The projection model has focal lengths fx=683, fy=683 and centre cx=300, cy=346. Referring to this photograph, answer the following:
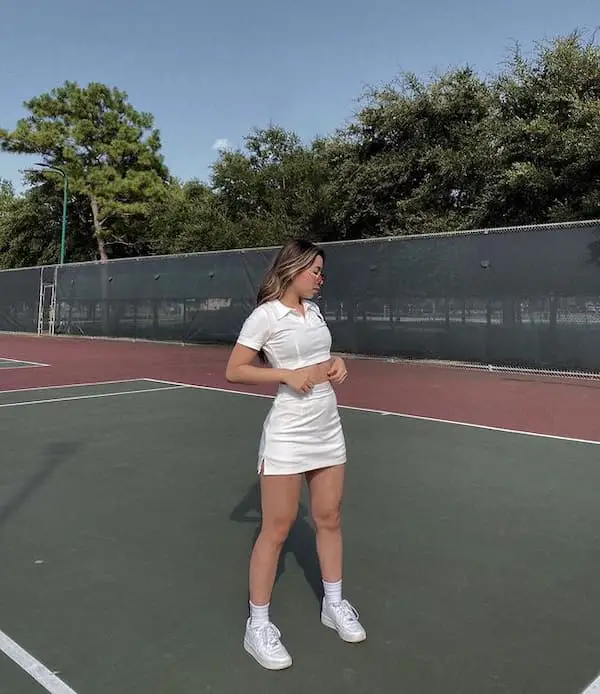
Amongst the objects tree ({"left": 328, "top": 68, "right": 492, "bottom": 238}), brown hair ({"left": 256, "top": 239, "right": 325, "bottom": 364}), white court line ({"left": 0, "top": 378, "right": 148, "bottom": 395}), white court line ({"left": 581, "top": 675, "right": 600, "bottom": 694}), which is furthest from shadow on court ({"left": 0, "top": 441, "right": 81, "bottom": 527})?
tree ({"left": 328, "top": 68, "right": 492, "bottom": 238})

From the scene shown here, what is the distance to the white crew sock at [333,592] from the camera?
2.71 meters

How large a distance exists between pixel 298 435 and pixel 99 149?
35.3 metres

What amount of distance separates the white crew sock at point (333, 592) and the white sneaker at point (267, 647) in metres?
0.25

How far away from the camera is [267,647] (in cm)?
247

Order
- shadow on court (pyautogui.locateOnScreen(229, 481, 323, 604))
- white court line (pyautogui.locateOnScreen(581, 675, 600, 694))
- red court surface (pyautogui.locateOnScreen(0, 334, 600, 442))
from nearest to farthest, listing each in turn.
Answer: white court line (pyautogui.locateOnScreen(581, 675, 600, 694)), shadow on court (pyautogui.locateOnScreen(229, 481, 323, 604)), red court surface (pyautogui.locateOnScreen(0, 334, 600, 442))

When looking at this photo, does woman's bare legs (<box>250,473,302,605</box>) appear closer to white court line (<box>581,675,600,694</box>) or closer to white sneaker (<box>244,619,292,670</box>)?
white sneaker (<box>244,619,292,670</box>)

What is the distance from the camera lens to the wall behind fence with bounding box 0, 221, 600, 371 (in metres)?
11.5

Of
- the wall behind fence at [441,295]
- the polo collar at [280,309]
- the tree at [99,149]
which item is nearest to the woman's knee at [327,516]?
the polo collar at [280,309]

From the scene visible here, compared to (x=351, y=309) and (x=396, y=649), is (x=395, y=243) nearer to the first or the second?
(x=351, y=309)

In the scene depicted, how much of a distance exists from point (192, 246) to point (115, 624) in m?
25.1

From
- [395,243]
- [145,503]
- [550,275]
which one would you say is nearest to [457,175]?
[395,243]

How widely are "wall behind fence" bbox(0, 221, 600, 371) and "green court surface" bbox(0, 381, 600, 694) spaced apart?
230 inches

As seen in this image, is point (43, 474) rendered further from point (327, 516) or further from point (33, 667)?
point (327, 516)

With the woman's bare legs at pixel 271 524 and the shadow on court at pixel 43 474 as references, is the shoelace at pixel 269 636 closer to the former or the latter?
the woman's bare legs at pixel 271 524
